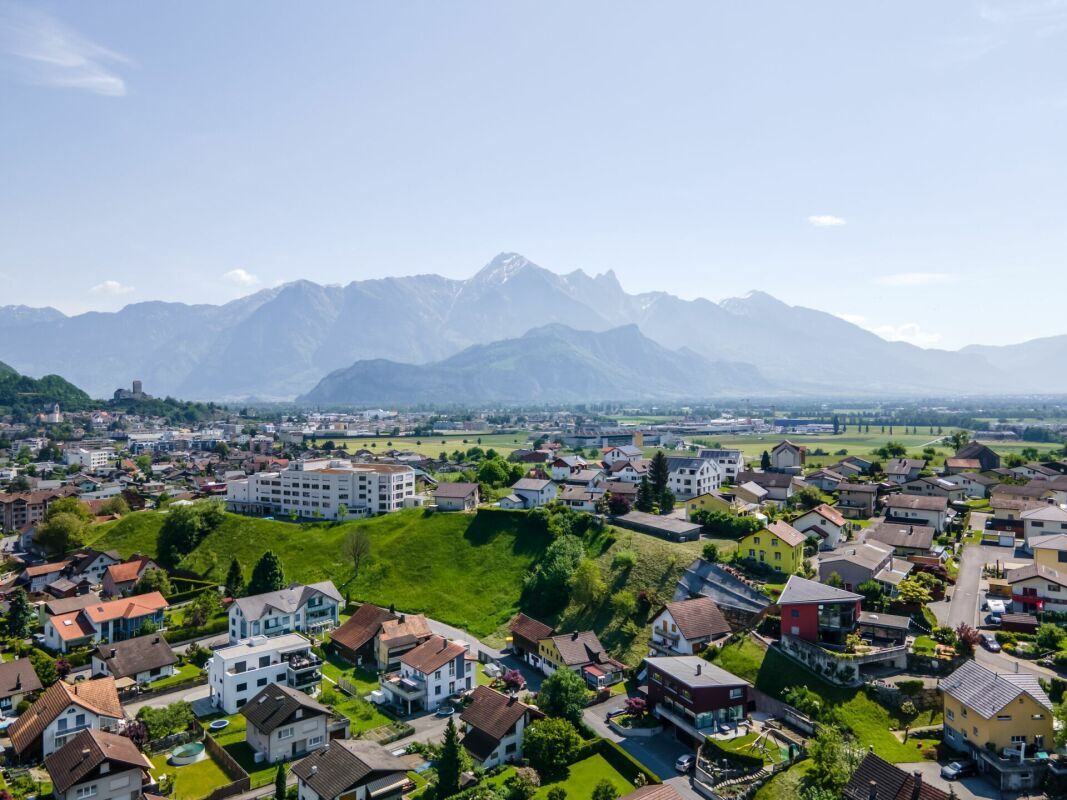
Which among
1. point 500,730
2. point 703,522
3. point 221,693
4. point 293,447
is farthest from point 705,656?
point 293,447

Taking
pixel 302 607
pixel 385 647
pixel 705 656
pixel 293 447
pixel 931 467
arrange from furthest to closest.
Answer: pixel 293 447 → pixel 931 467 → pixel 302 607 → pixel 385 647 → pixel 705 656

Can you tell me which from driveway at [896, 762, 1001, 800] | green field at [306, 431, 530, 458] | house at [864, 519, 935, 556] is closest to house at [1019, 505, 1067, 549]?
house at [864, 519, 935, 556]

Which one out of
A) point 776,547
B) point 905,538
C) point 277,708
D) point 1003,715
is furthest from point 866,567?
point 277,708

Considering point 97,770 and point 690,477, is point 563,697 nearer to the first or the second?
point 97,770

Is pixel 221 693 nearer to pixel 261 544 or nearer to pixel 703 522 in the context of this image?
pixel 261 544

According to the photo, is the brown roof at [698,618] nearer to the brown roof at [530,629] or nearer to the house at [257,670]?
the brown roof at [530,629]
